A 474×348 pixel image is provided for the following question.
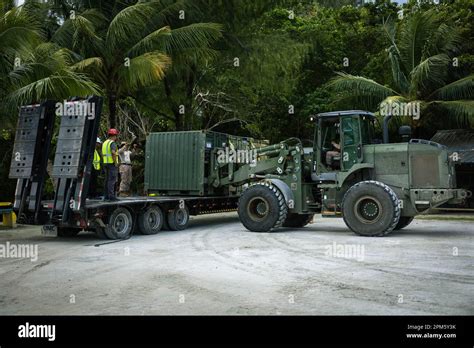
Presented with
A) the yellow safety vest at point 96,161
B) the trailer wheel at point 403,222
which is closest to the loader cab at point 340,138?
the trailer wheel at point 403,222

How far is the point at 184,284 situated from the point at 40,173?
683 cm

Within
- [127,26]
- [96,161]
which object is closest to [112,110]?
[127,26]

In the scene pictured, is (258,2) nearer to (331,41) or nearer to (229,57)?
(229,57)

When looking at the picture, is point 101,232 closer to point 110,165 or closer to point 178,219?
point 110,165

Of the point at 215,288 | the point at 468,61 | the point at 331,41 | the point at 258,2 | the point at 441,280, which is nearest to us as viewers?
the point at 215,288

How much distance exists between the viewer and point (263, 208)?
48.2ft

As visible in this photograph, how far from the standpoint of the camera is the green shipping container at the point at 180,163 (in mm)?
16500

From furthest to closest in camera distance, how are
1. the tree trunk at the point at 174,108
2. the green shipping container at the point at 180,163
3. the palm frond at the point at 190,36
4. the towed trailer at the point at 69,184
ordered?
the tree trunk at the point at 174,108 → the palm frond at the point at 190,36 → the green shipping container at the point at 180,163 → the towed trailer at the point at 69,184

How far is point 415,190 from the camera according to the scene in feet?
43.1

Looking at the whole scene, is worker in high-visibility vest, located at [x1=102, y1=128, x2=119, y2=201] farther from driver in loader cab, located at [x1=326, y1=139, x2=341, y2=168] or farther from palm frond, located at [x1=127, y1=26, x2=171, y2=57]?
driver in loader cab, located at [x1=326, y1=139, x2=341, y2=168]

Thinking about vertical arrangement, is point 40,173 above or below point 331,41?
below

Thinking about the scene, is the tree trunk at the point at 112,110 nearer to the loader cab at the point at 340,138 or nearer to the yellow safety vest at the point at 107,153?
the yellow safety vest at the point at 107,153

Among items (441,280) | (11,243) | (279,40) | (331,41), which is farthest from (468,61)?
(11,243)

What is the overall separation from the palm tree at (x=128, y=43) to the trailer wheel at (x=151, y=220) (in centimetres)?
431
